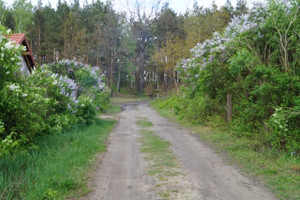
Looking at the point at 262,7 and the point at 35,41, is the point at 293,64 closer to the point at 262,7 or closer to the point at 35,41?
the point at 262,7

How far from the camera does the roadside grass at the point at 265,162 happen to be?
593 cm

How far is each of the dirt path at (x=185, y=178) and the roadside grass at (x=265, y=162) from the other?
1.09 feet

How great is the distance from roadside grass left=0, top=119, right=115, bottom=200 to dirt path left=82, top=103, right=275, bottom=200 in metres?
0.45

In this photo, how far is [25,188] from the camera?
5625 mm

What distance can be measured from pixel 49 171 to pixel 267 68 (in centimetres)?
652

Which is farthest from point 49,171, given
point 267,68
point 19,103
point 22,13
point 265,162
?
point 22,13

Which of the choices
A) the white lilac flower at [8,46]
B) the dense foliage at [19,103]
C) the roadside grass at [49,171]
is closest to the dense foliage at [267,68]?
the roadside grass at [49,171]

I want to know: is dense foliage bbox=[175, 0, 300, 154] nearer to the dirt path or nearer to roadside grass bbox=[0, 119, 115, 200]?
the dirt path

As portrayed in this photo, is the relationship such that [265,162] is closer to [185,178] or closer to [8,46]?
[185,178]

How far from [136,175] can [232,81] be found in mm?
7312

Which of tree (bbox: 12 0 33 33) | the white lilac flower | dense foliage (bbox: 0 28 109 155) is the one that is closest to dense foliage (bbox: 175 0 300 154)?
dense foliage (bbox: 0 28 109 155)

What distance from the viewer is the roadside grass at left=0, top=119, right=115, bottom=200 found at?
215 inches

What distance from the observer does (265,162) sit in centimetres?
769

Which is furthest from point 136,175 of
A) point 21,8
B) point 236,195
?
point 21,8
